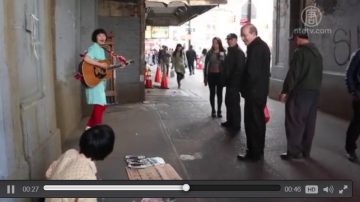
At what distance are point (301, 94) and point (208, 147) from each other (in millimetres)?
1440

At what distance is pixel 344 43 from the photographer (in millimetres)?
8844

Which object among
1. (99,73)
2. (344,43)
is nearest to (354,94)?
(99,73)

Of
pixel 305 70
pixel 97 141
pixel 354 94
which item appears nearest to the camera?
pixel 97 141

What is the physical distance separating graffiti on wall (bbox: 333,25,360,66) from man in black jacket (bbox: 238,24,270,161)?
3599mm

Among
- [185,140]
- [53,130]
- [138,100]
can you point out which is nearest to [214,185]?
[53,130]

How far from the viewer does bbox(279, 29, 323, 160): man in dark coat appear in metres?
5.45

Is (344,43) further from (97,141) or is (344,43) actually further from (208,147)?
(97,141)

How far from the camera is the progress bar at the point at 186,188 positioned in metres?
1.73

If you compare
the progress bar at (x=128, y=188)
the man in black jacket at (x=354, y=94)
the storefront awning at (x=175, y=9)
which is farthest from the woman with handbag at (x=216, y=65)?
the progress bar at (x=128, y=188)

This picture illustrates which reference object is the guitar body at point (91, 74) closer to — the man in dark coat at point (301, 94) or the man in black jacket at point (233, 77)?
the man in black jacket at point (233, 77)

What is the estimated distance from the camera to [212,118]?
879cm

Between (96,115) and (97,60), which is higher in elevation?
(97,60)

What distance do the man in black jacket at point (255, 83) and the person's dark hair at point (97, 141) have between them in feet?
9.98

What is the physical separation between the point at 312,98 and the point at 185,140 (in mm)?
1977
